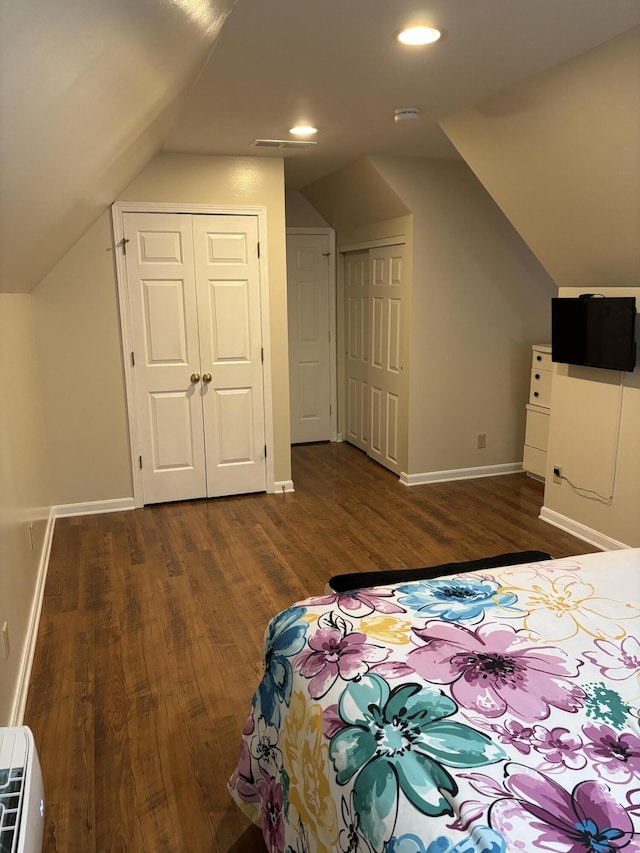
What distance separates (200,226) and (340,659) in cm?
359

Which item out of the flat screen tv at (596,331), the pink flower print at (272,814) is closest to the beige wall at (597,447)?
the flat screen tv at (596,331)

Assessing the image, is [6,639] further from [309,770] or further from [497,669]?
[497,669]

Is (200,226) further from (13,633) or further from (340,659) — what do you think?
(340,659)

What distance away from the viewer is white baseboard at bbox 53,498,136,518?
445cm

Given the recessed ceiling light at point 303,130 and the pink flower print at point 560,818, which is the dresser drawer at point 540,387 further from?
the pink flower print at point 560,818

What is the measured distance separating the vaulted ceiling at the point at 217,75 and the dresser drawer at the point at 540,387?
1.89 m

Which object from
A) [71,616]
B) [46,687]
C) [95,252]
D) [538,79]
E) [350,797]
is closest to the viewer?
[350,797]

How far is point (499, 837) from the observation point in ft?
3.33

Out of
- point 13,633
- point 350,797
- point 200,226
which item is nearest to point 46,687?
point 13,633

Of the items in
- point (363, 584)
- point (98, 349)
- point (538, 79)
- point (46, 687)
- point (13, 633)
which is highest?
point (538, 79)

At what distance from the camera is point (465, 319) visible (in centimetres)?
503

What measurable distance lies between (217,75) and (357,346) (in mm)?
3424

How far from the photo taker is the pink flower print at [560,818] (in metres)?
1.01

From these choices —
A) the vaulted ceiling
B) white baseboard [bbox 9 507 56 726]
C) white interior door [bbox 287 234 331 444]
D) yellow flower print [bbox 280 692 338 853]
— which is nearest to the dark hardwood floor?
white baseboard [bbox 9 507 56 726]
